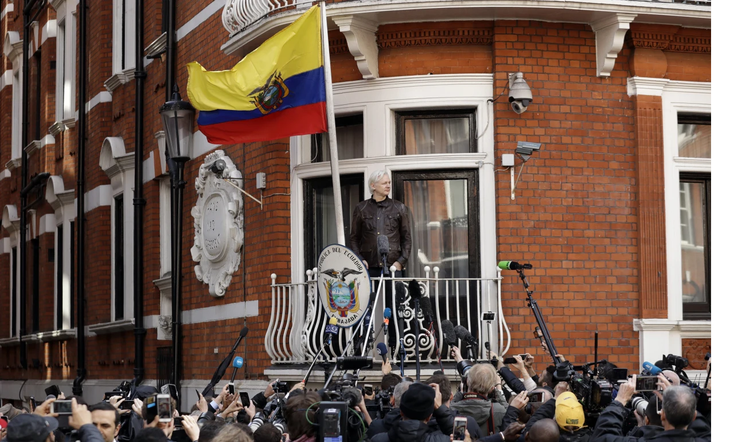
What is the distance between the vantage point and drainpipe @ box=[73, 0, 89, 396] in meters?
21.0

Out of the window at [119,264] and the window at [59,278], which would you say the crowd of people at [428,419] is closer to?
the window at [119,264]

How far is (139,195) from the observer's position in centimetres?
1856

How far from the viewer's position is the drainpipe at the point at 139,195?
18391 mm

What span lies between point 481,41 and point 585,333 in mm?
3364

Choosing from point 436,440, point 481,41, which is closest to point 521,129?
point 481,41

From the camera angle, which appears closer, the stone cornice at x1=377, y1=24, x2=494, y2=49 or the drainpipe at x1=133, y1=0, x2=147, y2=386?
the stone cornice at x1=377, y1=24, x2=494, y2=49

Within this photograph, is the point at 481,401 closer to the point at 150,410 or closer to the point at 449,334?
the point at 150,410

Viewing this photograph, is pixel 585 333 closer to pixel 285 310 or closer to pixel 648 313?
pixel 648 313

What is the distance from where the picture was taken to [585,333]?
13234mm

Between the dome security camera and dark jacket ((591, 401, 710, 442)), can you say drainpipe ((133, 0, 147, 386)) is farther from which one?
dark jacket ((591, 401, 710, 442))

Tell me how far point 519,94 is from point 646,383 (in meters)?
5.76

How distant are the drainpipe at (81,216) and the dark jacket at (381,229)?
9.09 m

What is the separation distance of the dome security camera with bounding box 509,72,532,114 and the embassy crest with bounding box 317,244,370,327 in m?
2.60

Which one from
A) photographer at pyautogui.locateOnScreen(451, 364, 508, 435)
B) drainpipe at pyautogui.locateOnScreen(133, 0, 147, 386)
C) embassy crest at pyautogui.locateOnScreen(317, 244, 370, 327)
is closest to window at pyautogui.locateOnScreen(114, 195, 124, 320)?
drainpipe at pyautogui.locateOnScreen(133, 0, 147, 386)
